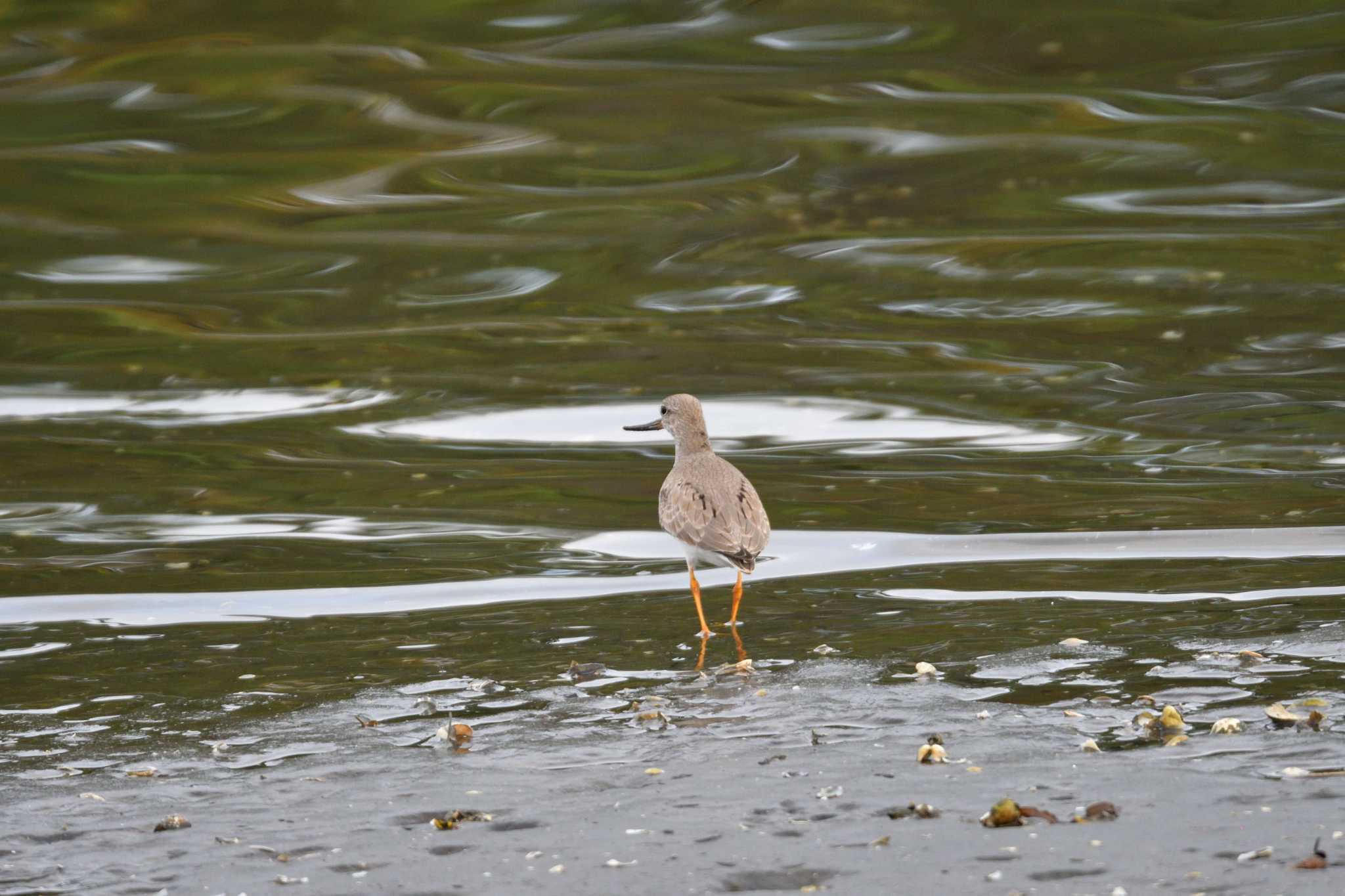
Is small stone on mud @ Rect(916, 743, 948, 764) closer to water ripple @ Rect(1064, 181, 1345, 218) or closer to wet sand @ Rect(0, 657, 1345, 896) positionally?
wet sand @ Rect(0, 657, 1345, 896)

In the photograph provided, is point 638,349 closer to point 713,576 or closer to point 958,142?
point 958,142

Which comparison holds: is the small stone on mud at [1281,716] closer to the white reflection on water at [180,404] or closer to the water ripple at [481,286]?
the white reflection on water at [180,404]

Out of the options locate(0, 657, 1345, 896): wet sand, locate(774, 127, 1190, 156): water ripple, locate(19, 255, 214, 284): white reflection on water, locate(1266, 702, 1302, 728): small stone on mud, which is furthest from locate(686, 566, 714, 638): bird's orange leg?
locate(19, 255, 214, 284): white reflection on water

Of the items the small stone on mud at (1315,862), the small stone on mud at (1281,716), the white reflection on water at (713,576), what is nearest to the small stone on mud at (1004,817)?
the small stone on mud at (1315,862)

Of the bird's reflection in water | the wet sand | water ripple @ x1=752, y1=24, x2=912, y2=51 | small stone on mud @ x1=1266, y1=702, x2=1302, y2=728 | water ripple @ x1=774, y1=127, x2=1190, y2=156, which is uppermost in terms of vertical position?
water ripple @ x1=752, y1=24, x2=912, y2=51

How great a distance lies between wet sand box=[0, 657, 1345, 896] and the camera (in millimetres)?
3779

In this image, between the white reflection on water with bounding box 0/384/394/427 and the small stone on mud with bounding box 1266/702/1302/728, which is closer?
the small stone on mud with bounding box 1266/702/1302/728

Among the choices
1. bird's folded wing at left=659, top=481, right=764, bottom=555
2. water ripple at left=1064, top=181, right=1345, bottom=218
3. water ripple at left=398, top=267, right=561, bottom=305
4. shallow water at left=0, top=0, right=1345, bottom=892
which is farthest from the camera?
water ripple at left=1064, top=181, right=1345, bottom=218

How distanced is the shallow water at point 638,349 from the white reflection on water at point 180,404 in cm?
5

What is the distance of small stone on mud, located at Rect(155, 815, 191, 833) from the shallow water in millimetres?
610

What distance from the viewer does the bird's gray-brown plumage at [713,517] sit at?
21.2 feet

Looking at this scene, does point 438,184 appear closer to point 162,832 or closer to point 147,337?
point 147,337

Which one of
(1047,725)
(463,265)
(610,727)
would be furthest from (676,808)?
(463,265)

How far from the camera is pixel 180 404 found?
11.0 metres
